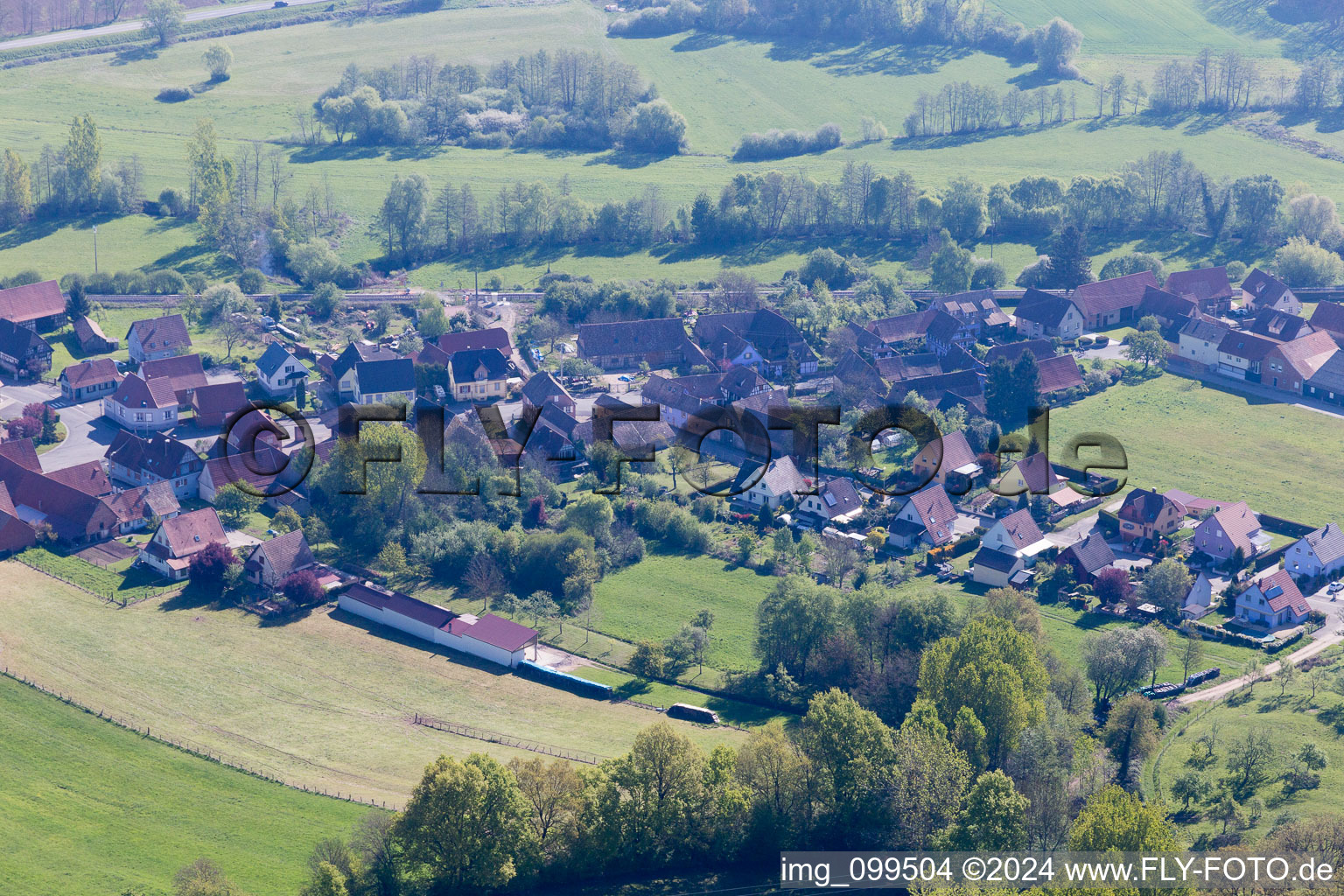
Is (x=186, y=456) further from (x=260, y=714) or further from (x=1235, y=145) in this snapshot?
(x=1235, y=145)

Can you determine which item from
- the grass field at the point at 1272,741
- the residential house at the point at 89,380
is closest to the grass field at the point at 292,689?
the grass field at the point at 1272,741

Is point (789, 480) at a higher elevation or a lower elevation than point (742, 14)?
lower

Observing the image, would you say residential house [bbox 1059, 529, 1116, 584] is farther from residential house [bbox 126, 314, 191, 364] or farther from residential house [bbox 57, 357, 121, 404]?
residential house [bbox 126, 314, 191, 364]

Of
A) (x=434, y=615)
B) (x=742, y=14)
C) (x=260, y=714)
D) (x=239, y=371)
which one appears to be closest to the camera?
(x=260, y=714)

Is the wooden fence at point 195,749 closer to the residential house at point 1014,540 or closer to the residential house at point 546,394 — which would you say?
the residential house at point 1014,540

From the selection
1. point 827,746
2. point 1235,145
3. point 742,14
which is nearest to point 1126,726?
point 827,746

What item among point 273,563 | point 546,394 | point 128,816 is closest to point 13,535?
point 273,563

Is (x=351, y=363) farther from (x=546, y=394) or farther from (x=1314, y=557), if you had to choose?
(x=1314, y=557)
